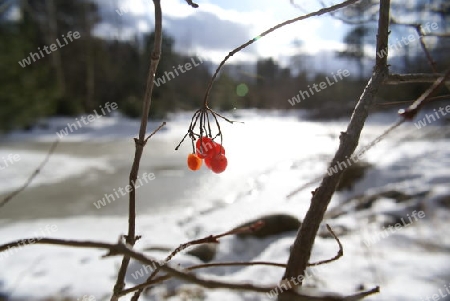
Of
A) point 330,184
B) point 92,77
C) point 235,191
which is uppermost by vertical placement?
point 92,77

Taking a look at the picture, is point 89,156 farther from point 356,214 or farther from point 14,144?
point 356,214

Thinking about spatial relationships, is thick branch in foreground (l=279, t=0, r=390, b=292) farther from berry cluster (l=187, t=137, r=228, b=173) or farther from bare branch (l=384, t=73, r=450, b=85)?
berry cluster (l=187, t=137, r=228, b=173)

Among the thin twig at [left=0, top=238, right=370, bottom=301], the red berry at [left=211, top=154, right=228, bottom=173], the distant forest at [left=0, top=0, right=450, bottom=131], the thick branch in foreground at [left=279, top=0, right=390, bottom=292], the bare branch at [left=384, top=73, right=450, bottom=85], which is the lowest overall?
the thin twig at [left=0, top=238, right=370, bottom=301]

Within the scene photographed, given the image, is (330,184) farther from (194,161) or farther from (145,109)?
(194,161)

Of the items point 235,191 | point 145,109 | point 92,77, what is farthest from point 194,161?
point 92,77

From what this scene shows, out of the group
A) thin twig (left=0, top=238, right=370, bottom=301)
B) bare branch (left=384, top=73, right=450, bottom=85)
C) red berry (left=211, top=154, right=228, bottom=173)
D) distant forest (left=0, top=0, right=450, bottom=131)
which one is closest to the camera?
thin twig (left=0, top=238, right=370, bottom=301)

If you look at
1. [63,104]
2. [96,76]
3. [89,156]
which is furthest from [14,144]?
[96,76]

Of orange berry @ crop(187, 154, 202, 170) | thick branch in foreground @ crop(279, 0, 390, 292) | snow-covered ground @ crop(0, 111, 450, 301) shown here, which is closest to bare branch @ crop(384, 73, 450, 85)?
thick branch in foreground @ crop(279, 0, 390, 292)

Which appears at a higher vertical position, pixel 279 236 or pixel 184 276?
pixel 279 236
